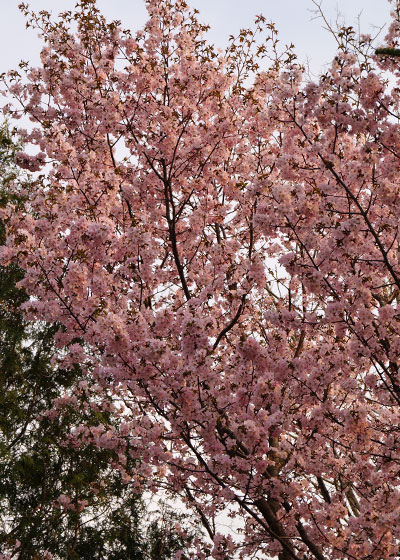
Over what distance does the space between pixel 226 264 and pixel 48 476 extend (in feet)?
20.7

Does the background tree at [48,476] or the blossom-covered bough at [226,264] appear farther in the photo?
the background tree at [48,476]

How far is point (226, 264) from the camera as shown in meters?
5.86

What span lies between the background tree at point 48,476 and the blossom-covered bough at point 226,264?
11.3ft

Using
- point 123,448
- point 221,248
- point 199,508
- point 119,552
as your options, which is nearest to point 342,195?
point 221,248

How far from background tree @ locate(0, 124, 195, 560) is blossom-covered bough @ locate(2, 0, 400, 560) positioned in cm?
344

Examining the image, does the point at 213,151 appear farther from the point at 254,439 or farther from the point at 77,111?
the point at 254,439

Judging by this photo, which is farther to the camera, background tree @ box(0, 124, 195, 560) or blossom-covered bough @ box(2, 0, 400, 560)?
background tree @ box(0, 124, 195, 560)

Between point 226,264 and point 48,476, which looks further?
point 48,476

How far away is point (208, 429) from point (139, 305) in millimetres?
1372

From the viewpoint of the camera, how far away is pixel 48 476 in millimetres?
9578

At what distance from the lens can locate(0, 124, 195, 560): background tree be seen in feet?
29.1

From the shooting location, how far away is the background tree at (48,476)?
8.88m

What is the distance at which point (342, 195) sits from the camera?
5.02 m

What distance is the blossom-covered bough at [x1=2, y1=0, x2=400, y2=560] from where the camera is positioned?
4.29 meters
